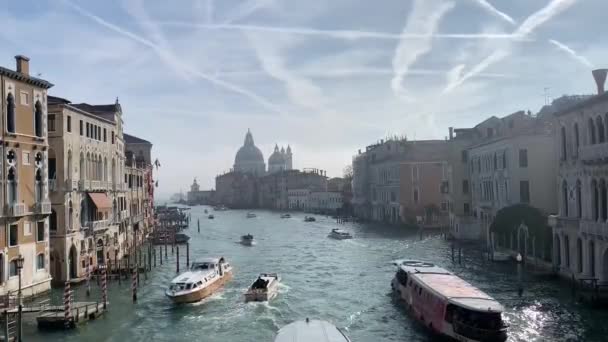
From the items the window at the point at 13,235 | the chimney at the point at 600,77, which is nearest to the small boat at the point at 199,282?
the window at the point at 13,235

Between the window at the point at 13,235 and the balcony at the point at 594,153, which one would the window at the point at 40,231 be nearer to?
the window at the point at 13,235

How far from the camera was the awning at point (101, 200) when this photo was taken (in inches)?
1318

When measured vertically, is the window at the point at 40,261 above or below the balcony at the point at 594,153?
below

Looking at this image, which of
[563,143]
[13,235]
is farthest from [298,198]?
[13,235]

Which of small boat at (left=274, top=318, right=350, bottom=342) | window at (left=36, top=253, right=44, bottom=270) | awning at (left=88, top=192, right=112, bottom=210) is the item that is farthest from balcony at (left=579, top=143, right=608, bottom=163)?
awning at (left=88, top=192, right=112, bottom=210)

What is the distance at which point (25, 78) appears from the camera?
25.6 m

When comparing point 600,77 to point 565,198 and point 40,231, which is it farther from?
point 40,231

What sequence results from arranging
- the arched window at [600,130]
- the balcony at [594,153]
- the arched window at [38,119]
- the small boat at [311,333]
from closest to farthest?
the small boat at [311,333], the balcony at [594,153], the arched window at [600,130], the arched window at [38,119]

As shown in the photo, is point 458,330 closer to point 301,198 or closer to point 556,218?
point 556,218

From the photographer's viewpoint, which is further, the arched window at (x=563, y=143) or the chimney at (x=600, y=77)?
the arched window at (x=563, y=143)

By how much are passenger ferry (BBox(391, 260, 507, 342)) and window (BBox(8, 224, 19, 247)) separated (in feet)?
55.4

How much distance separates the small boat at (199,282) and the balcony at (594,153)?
1806cm

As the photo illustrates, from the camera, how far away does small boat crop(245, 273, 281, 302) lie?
25969 mm

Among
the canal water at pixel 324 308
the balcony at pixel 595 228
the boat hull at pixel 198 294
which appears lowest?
the canal water at pixel 324 308
